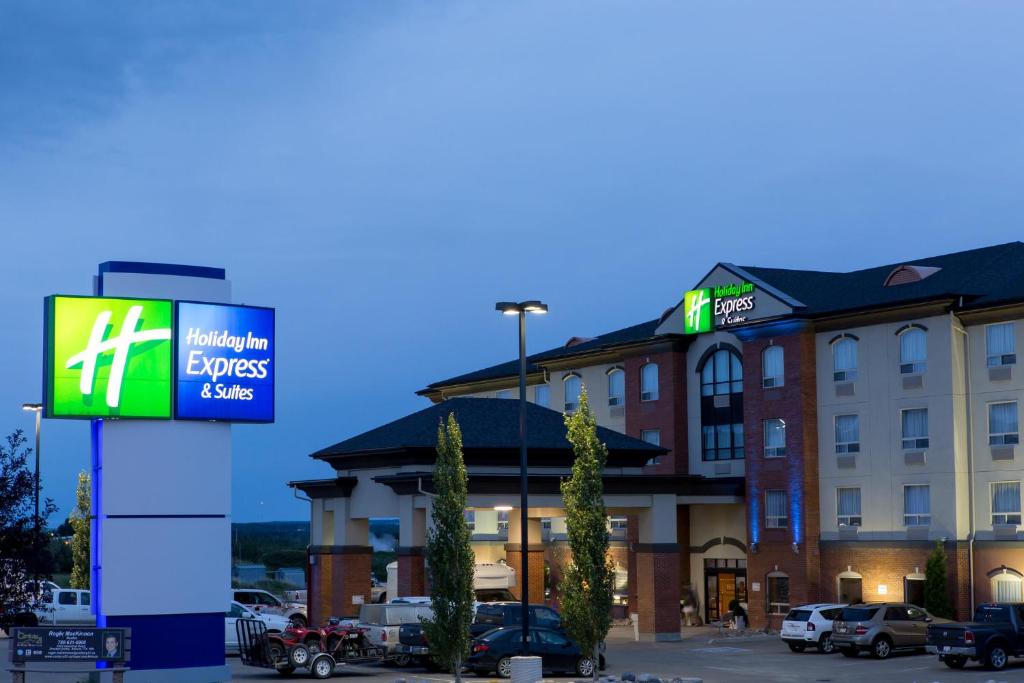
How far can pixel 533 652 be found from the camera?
1528 inches

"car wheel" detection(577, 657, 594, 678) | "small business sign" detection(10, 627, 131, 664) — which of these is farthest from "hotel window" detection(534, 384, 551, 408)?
"small business sign" detection(10, 627, 131, 664)

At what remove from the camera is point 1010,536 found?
50.3 m

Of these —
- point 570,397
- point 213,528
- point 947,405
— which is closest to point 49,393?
point 213,528

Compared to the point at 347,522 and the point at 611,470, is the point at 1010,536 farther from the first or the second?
the point at 347,522

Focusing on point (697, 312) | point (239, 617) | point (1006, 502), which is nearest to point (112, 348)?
point (239, 617)

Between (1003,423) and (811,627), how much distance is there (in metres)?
11.1

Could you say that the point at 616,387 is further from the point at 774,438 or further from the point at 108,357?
the point at 108,357

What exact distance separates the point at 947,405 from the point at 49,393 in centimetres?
3501

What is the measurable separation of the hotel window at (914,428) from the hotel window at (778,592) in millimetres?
7566

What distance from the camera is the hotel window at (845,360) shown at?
56.3 m

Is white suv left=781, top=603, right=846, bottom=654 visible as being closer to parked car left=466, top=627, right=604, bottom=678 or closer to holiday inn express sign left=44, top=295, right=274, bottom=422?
parked car left=466, top=627, right=604, bottom=678

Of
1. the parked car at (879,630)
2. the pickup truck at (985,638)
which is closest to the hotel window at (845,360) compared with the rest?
the parked car at (879,630)

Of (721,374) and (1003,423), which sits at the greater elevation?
(721,374)

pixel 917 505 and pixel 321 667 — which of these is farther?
pixel 917 505
